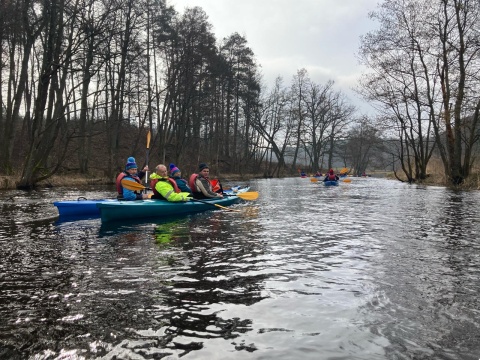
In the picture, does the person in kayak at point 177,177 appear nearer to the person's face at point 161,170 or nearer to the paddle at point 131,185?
the person's face at point 161,170

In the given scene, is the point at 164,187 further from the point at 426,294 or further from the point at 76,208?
the point at 426,294

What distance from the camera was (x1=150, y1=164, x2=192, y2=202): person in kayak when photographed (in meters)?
9.27

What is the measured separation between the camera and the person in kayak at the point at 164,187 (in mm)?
9273

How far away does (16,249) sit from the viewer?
5559mm

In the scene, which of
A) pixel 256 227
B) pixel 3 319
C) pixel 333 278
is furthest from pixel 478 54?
pixel 3 319

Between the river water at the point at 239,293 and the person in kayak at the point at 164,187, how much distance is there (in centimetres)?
194

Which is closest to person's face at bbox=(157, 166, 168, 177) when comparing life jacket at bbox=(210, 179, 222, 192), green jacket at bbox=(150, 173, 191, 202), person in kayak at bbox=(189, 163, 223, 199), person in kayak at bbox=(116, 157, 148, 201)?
green jacket at bbox=(150, 173, 191, 202)

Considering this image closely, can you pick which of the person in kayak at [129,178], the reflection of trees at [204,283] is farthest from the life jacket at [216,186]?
the reflection of trees at [204,283]

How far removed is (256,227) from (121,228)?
2742mm

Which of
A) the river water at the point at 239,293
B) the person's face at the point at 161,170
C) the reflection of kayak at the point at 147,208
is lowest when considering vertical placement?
the river water at the point at 239,293

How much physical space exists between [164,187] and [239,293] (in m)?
5.94

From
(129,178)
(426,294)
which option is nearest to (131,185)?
(129,178)

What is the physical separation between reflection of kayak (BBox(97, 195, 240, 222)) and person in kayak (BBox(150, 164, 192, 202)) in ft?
0.50

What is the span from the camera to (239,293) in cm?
384
